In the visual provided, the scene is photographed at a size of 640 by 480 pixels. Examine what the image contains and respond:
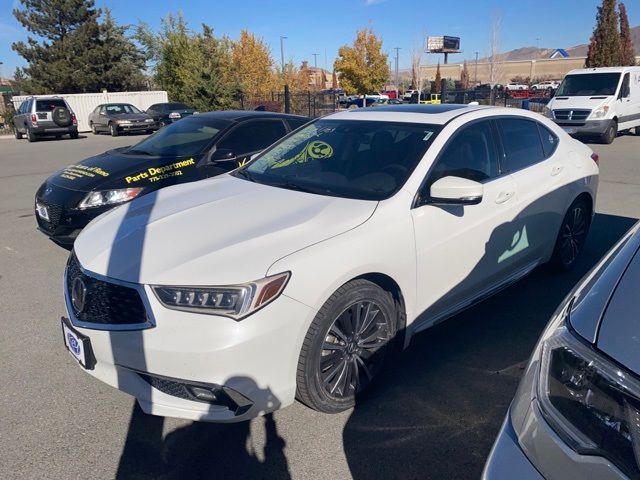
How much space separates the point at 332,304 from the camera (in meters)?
2.56

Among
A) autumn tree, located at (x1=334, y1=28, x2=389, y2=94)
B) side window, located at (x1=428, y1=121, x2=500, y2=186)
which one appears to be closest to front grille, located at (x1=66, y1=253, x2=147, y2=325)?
side window, located at (x1=428, y1=121, x2=500, y2=186)

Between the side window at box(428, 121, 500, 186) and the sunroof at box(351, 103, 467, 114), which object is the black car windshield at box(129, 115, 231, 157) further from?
the side window at box(428, 121, 500, 186)

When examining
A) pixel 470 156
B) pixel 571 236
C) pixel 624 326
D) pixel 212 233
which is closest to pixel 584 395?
pixel 624 326

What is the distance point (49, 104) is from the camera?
2241 centimetres

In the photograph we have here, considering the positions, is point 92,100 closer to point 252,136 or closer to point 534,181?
point 252,136

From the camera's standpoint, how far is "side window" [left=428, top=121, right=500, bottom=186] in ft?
11.1

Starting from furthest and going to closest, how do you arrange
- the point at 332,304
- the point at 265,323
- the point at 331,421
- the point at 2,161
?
the point at 2,161
the point at 331,421
the point at 332,304
the point at 265,323

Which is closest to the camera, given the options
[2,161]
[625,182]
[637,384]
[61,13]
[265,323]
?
[637,384]

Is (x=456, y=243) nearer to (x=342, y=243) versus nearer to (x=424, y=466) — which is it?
(x=342, y=243)

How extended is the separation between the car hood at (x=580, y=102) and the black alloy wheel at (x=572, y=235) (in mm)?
12044

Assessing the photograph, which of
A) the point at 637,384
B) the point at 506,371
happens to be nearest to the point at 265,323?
the point at 637,384

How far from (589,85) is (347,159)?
15377mm

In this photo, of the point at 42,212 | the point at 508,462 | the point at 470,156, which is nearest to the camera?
the point at 508,462

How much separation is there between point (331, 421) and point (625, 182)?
8.97 m
